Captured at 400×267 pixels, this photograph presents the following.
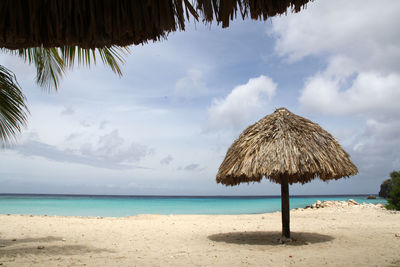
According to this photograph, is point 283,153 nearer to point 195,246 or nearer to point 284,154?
point 284,154

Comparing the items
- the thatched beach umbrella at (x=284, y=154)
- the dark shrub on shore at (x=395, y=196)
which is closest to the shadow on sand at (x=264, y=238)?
the thatched beach umbrella at (x=284, y=154)

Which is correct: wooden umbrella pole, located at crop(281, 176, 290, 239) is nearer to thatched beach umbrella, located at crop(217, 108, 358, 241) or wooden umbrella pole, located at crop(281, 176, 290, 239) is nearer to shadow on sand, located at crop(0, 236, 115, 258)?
thatched beach umbrella, located at crop(217, 108, 358, 241)

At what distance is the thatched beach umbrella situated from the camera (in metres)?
5.98

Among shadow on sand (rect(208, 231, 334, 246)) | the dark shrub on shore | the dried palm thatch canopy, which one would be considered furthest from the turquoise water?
the dried palm thatch canopy

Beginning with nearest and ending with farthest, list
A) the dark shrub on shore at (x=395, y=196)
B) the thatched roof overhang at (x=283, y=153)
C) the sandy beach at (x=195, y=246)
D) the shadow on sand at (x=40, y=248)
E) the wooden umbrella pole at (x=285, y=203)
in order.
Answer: the sandy beach at (x=195, y=246), the shadow on sand at (x=40, y=248), the thatched roof overhang at (x=283, y=153), the wooden umbrella pole at (x=285, y=203), the dark shrub on shore at (x=395, y=196)

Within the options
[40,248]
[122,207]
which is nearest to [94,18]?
[40,248]

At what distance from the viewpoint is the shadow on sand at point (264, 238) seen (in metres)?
6.84

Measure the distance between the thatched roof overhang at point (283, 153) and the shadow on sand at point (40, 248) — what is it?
2795mm

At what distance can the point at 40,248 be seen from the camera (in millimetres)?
5938

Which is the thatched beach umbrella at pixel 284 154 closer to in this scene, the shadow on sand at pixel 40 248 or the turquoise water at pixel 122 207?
the shadow on sand at pixel 40 248

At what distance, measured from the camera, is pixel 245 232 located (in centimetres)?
849

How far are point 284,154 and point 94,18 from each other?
416cm

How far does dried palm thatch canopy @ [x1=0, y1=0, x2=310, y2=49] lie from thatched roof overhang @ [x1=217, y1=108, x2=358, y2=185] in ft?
11.0

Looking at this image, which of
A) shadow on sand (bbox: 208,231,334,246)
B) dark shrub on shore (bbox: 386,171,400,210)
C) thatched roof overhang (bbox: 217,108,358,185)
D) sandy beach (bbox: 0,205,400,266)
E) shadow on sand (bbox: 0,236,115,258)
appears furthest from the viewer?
dark shrub on shore (bbox: 386,171,400,210)
